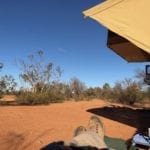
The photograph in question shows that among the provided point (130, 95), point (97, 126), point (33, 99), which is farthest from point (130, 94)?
point (97, 126)

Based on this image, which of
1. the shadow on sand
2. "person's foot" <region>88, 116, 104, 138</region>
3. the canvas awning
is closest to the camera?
the canvas awning

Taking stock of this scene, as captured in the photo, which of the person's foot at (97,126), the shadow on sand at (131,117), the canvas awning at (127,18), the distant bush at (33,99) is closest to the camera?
the canvas awning at (127,18)

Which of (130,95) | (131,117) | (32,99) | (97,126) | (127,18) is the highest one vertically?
(127,18)

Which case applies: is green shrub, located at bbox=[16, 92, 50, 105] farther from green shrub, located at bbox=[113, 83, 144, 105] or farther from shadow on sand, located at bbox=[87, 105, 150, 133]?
green shrub, located at bbox=[113, 83, 144, 105]

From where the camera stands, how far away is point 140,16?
11.1 feet

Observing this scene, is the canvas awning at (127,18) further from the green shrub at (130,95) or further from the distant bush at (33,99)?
the green shrub at (130,95)

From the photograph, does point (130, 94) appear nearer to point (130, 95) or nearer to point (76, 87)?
point (130, 95)

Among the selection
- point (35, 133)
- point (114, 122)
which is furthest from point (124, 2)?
point (114, 122)

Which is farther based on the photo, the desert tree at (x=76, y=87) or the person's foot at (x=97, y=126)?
the desert tree at (x=76, y=87)

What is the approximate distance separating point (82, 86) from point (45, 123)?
969 inches

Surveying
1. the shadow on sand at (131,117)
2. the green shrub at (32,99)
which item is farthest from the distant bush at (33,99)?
the shadow on sand at (131,117)

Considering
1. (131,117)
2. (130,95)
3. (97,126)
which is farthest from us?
(130,95)

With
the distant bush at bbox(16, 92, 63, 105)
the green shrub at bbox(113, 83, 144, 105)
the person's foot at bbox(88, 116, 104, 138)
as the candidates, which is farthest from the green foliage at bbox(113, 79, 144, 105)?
the person's foot at bbox(88, 116, 104, 138)

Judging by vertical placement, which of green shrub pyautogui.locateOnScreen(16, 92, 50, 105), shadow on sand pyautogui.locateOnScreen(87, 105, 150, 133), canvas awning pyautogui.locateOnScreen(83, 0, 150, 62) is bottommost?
shadow on sand pyautogui.locateOnScreen(87, 105, 150, 133)
